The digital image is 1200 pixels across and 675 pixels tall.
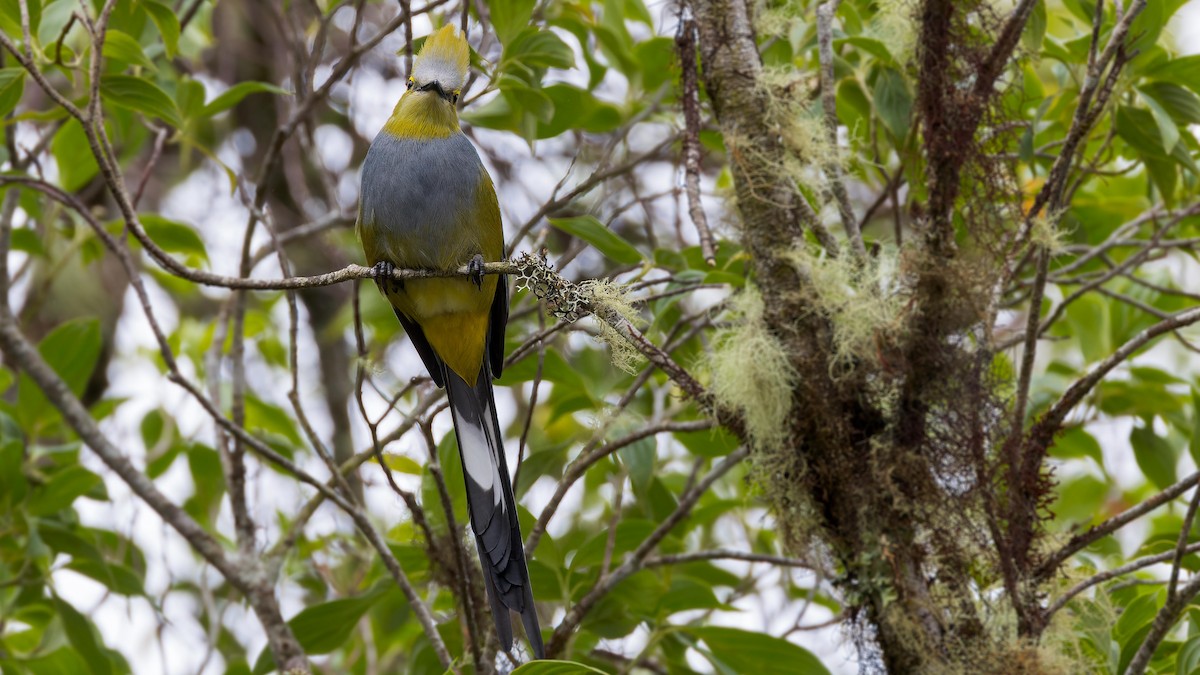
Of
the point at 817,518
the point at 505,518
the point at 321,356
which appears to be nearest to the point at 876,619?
the point at 817,518

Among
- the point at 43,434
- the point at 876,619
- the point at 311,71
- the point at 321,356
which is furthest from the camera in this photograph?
the point at 321,356

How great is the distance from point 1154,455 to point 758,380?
4.55 feet

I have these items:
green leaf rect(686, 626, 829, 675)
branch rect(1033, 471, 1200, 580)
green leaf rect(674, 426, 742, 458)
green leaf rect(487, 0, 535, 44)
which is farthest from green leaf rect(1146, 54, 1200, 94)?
green leaf rect(686, 626, 829, 675)

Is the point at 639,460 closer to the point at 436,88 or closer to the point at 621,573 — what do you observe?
the point at 621,573

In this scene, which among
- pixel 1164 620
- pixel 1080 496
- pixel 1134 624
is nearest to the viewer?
pixel 1164 620

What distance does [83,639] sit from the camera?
9.93 ft

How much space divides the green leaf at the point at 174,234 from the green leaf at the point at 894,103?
188 centimetres

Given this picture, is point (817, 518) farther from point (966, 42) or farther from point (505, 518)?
point (966, 42)

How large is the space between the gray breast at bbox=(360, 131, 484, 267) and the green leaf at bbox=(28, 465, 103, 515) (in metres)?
1.01

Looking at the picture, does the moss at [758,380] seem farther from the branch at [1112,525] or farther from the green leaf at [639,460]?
the branch at [1112,525]

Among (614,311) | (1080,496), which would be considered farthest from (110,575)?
(1080,496)

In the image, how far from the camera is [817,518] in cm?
235

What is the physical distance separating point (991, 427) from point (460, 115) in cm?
150

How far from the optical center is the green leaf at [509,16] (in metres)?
2.66
